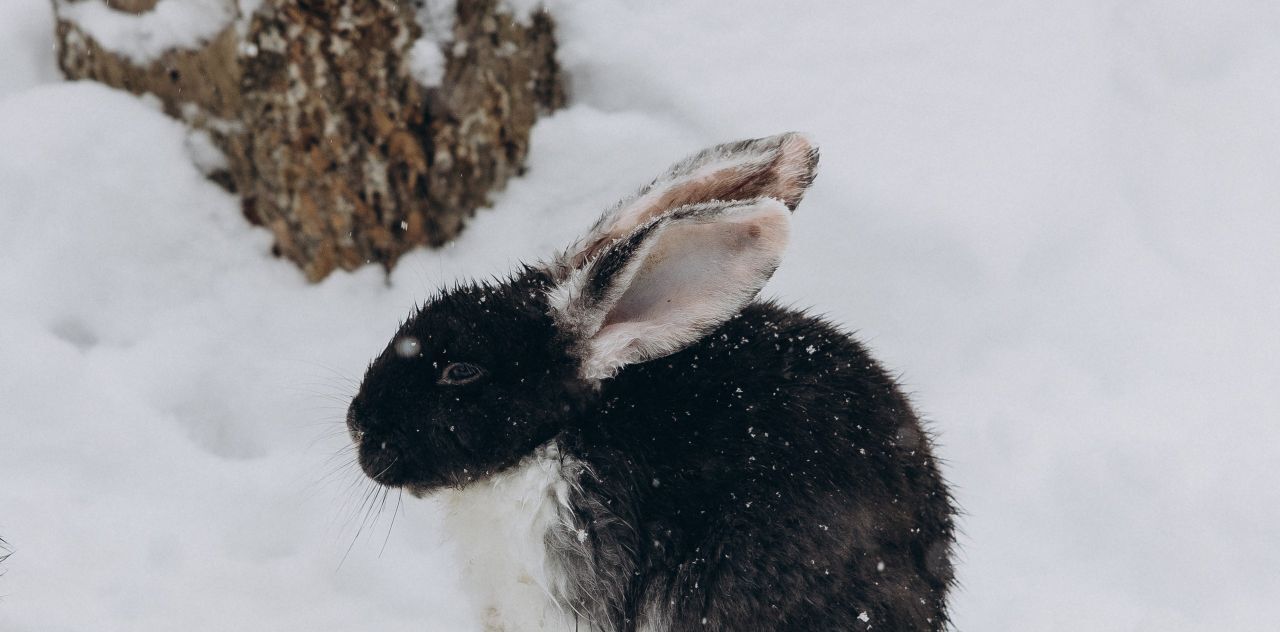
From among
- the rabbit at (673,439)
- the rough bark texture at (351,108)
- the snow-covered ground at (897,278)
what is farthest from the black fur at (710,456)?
the rough bark texture at (351,108)

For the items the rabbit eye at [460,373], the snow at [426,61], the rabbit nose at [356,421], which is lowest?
the rabbit nose at [356,421]

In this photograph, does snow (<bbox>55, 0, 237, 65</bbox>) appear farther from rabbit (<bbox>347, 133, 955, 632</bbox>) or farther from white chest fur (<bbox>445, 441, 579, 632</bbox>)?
white chest fur (<bbox>445, 441, 579, 632</bbox>)

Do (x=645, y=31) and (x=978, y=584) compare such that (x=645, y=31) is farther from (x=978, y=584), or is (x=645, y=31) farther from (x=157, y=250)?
(x=978, y=584)

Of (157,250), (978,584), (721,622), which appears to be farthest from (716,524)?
(157,250)

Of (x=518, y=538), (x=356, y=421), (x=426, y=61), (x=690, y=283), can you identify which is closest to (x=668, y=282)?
(x=690, y=283)

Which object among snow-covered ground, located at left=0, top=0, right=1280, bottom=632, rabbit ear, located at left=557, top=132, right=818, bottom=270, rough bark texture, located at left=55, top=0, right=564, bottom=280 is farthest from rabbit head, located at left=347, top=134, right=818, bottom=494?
rough bark texture, located at left=55, top=0, right=564, bottom=280

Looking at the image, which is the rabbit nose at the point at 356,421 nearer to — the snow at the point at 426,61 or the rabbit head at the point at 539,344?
the rabbit head at the point at 539,344

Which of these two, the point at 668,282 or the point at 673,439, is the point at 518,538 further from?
the point at 668,282
